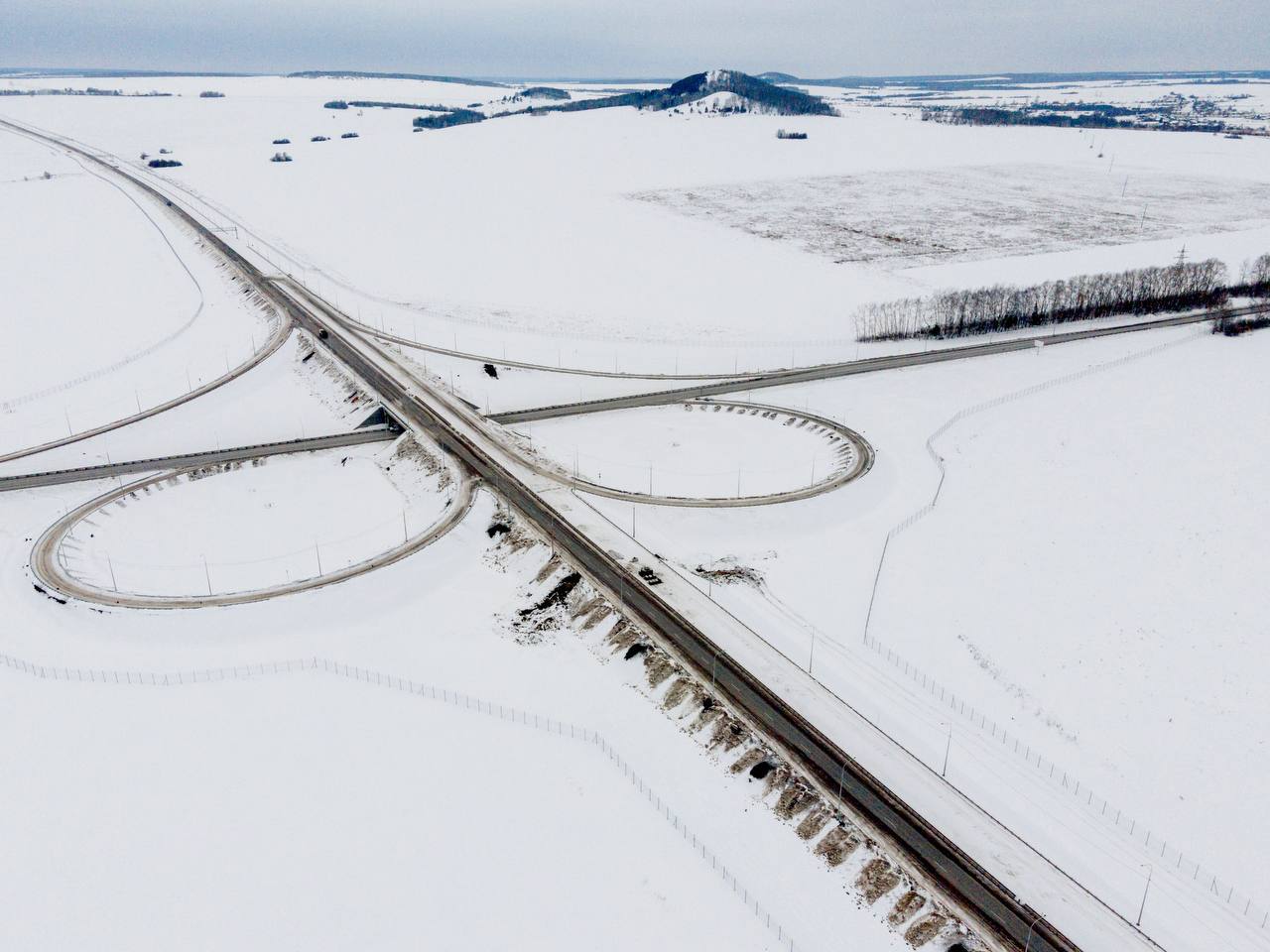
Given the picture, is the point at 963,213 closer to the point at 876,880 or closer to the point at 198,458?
the point at 198,458

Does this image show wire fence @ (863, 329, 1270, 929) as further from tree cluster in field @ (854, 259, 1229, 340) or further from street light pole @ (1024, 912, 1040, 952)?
tree cluster in field @ (854, 259, 1229, 340)

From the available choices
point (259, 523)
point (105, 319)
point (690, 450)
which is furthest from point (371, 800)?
point (105, 319)

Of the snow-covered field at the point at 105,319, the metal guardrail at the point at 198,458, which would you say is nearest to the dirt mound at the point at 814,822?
the metal guardrail at the point at 198,458

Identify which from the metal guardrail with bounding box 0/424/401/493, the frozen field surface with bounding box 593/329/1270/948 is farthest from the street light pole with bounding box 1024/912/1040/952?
the metal guardrail with bounding box 0/424/401/493

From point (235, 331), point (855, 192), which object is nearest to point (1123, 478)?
point (235, 331)

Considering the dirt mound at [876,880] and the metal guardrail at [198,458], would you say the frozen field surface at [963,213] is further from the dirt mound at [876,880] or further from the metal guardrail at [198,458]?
the dirt mound at [876,880]

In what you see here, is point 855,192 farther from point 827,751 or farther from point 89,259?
point 827,751
